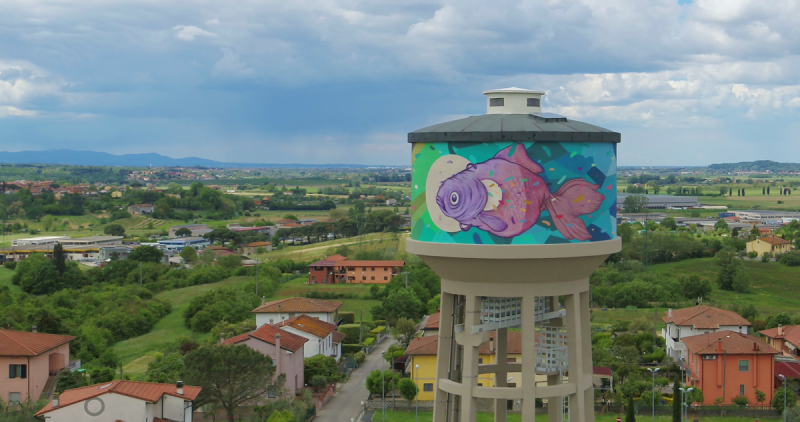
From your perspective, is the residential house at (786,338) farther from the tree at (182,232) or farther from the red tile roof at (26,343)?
the tree at (182,232)

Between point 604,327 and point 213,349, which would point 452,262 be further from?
point 604,327

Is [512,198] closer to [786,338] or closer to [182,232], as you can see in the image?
[786,338]

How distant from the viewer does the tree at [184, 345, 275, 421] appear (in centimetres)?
3319

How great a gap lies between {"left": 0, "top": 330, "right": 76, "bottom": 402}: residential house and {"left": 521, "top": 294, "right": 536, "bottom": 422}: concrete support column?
→ 76.8 feet

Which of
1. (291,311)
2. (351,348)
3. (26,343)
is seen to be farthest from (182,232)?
(26,343)

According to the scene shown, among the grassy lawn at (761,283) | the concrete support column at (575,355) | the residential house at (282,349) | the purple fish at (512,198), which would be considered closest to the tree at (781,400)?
the residential house at (282,349)

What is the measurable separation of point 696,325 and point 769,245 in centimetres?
4760

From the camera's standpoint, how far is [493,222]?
1822 cm

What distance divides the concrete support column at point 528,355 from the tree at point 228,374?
676 inches

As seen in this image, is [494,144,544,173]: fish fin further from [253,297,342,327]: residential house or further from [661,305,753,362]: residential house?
[253,297,342,327]: residential house

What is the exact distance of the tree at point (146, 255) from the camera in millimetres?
86806

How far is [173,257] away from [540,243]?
281 feet

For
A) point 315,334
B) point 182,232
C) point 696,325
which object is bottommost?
point 315,334

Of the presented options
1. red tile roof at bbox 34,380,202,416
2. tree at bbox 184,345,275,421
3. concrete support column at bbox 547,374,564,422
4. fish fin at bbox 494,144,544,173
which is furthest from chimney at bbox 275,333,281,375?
fish fin at bbox 494,144,544,173
